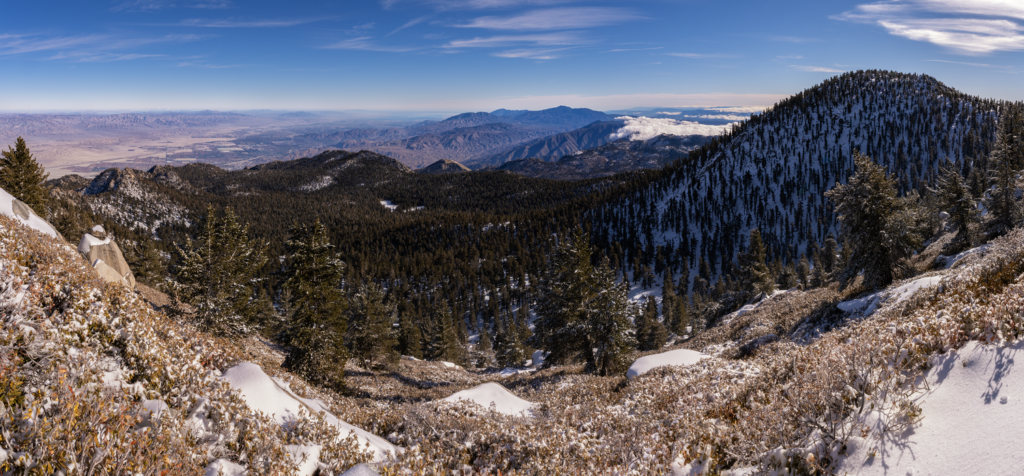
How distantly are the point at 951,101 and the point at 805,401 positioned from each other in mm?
286199

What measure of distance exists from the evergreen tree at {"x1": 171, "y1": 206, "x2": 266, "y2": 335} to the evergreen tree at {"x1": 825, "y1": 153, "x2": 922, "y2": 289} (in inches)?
1622

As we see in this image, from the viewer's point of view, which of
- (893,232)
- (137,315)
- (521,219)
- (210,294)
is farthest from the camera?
(521,219)

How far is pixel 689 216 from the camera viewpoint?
176750mm

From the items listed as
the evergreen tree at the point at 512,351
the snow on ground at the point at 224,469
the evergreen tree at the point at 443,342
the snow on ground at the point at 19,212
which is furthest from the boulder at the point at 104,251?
the evergreen tree at the point at 512,351

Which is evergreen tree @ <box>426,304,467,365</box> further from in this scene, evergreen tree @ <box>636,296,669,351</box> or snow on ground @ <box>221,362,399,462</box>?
snow on ground @ <box>221,362,399,462</box>

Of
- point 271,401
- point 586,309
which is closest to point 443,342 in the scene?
point 586,309

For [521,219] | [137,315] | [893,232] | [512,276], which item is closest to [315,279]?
[137,315]

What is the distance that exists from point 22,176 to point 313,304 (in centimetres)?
4175

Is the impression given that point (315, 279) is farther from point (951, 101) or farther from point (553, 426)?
point (951, 101)

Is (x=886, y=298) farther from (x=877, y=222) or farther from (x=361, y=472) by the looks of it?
(x=361, y=472)

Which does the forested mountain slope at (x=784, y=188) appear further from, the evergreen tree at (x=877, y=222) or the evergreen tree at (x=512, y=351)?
the evergreen tree at (x=877, y=222)

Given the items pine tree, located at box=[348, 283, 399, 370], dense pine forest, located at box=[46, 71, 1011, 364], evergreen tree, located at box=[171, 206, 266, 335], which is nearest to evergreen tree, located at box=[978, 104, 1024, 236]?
pine tree, located at box=[348, 283, 399, 370]

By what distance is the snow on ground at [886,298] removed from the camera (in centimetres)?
1683

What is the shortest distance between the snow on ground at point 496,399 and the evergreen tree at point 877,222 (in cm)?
2486
